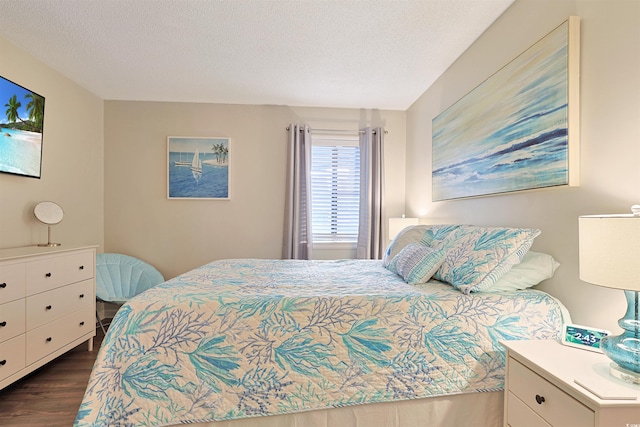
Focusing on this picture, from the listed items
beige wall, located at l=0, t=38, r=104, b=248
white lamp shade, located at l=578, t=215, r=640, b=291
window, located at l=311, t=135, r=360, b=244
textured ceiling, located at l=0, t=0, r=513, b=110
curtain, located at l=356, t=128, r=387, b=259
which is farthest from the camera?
window, located at l=311, t=135, r=360, b=244

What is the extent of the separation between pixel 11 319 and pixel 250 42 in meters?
2.42

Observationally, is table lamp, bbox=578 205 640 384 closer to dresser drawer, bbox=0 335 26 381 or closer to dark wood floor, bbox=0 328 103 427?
dark wood floor, bbox=0 328 103 427

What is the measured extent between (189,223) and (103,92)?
5.44 ft


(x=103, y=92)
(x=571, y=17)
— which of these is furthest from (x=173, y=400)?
(x=103, y=92)

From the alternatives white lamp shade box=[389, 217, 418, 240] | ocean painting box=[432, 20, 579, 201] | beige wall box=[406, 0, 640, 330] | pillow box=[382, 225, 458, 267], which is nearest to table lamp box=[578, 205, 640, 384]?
beige wall box=[406, 0, 640, 330]

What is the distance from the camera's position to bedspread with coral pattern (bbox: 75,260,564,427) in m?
1.33

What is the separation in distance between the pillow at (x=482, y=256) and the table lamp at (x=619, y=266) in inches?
19.6

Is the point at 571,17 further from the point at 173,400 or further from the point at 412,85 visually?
the point at 173,400

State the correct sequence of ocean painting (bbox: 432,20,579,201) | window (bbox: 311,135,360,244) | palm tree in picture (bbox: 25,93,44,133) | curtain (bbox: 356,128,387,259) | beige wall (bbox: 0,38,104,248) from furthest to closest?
window (bbox: 311,135,360,244)
curtain (bbox: 356,128,387,259)
palm tree in picture (bbox: 25,93,44,133)
beige wall (bbox: 0,38,104,248)
ocean painting (bbox: 432,20,579,201)

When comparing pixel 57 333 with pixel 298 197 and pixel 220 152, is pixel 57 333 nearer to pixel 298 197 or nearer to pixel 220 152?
pixel 220 152

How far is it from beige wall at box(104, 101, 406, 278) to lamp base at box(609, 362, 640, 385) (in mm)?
3055

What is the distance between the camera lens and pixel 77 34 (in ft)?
7.45

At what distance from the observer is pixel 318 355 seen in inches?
55.1

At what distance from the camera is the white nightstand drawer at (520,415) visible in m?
1.15
